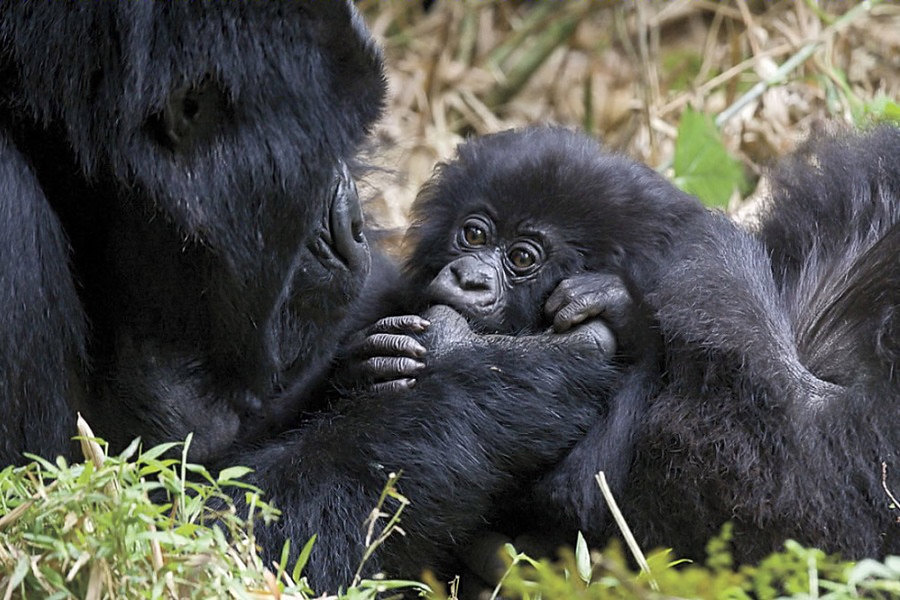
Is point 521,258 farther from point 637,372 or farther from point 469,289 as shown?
point 637,372

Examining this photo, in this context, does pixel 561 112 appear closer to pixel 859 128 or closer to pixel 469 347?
pixel 859 128

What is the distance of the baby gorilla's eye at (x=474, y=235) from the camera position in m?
3.25

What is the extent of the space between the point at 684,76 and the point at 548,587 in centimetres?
493

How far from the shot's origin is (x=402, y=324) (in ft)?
10.1

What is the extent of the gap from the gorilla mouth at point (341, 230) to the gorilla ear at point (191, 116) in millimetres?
351

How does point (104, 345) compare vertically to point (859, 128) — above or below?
below

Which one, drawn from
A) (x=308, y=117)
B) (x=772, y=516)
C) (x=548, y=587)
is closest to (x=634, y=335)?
(x=772, y=516)

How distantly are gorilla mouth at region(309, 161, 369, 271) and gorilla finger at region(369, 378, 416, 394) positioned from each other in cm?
29

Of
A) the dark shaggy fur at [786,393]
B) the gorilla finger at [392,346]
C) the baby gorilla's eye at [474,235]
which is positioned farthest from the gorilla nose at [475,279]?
the dark shaggy fur at [786,393]

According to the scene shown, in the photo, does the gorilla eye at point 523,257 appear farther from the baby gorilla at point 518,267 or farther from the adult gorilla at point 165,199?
the adult gorilla at point 165,199

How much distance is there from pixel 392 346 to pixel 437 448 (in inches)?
13.5

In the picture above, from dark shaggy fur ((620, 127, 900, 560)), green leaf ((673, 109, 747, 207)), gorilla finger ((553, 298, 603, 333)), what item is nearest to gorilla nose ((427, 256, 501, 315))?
gorilla finger ((553, 298, 603, 333))

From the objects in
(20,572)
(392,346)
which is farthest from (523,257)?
(20,572)

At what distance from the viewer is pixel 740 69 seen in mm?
5316
